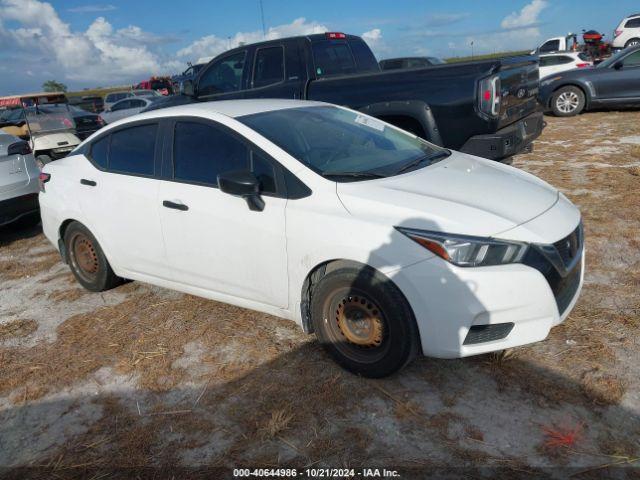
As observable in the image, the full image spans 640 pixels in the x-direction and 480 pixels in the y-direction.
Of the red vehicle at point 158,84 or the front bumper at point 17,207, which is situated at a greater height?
the red vehicle at point 158,84

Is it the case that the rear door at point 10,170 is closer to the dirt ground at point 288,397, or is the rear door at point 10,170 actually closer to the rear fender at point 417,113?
the dirt ground at point 288,397

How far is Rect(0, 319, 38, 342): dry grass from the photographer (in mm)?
4219

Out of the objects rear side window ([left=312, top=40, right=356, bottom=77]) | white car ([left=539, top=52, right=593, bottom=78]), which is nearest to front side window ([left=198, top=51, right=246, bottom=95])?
rear side window ([left=312, top=40, right=356, bottom=77])

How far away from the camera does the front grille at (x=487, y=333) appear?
9.04 feet

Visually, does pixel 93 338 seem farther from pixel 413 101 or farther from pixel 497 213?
pixel 413 101

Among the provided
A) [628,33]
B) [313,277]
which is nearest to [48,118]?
[313,277]

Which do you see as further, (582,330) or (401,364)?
(582,330)

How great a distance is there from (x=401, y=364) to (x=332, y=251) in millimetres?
756

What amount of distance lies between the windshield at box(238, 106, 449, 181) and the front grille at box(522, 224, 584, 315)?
1.05 meters

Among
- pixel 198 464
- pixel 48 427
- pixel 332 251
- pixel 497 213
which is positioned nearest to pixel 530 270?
pixel 497 213

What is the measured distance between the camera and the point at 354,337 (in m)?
3.10

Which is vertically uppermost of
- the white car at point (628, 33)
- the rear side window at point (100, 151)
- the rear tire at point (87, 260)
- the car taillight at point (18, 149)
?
the white car at point (628, 33)

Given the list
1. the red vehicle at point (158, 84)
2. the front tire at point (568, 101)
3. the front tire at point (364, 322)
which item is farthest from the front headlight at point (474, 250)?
the red vehicle at point (158, 84)

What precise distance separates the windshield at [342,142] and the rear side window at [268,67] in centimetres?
302
